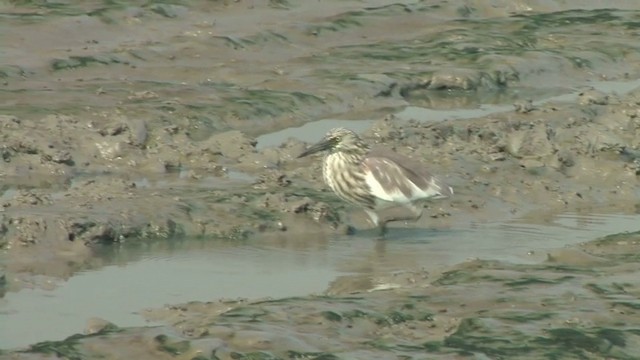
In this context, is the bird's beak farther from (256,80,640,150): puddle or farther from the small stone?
the small stone

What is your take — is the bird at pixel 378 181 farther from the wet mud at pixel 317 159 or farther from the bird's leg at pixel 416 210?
the wet mud at pixel 317 159

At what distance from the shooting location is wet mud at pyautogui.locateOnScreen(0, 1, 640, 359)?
30.2ft

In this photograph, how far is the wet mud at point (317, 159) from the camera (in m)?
9.22

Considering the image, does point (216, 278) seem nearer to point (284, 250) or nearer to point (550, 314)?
point (284, 250)

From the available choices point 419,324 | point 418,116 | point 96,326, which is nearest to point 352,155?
point 419,324

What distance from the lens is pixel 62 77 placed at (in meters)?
16.3

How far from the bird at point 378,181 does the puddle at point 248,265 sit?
0.22 metres

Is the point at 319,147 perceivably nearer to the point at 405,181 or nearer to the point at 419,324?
the point at 405,181

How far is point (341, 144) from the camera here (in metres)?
12.9

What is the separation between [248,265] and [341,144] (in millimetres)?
1929

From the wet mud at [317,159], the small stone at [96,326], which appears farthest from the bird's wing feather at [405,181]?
the small stone at [96,326]

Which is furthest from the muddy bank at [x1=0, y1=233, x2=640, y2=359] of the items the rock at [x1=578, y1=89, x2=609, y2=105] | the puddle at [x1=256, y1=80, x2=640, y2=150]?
the rock at [x1=578, y1=89, x2=609, y2=105]

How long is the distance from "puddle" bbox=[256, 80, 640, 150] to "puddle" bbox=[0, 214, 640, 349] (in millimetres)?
2655

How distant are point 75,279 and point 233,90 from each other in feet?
19.4
